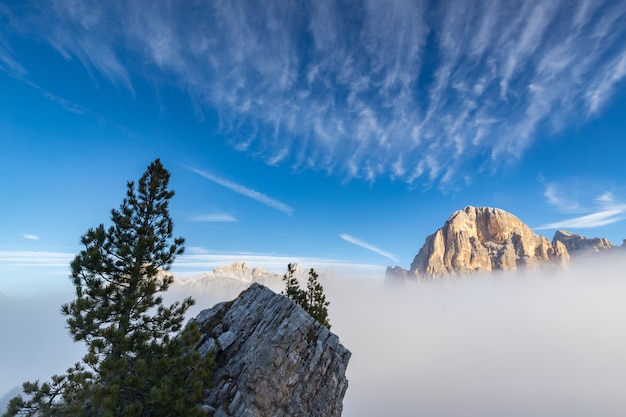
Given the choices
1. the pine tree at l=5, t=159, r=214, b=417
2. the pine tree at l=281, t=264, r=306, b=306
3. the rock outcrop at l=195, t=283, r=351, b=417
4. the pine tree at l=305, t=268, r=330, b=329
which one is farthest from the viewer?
the pine tree at l=305, t=268, r=330, b=329

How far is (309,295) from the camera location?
56375 millimetres

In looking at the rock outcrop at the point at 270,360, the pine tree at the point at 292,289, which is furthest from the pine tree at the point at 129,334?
the pine tree at the point at 292,289

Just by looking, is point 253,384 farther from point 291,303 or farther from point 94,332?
point 94,332

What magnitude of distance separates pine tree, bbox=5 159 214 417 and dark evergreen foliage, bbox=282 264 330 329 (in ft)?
102

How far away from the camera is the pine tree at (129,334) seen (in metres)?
17.6

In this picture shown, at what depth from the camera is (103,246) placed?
68.6ft

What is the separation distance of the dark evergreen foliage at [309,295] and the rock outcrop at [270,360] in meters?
21.4

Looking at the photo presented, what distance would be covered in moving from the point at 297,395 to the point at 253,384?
4.65m

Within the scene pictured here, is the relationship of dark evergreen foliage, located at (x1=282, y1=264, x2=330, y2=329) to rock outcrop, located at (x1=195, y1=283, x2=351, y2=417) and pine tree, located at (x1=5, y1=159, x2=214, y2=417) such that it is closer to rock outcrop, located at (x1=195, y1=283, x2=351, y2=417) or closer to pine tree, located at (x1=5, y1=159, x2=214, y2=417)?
rock outcrop, located at (x1=195, y1=283, x2=351, y2=417)

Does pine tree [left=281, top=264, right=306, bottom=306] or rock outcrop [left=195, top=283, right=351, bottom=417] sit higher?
pine tree [left=281, top=264, right=306, bottom=306]

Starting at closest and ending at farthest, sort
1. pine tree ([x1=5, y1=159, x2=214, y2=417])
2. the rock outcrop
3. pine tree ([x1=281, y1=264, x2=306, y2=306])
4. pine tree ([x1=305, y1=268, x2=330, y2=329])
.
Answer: pine tree ([x1=5, y1=159, x2=214, y2=417])
the rock outcrop
pine tree ([x1=281, y1=264, x2=306, y2=306])
pine tree ([x1=305, y1=268, x2=330, y2=329])

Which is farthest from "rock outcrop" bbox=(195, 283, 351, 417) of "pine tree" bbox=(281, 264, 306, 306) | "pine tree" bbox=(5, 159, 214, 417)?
"pine tree" bbox=(281, 264, 306, 306)

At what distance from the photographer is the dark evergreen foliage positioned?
176ft

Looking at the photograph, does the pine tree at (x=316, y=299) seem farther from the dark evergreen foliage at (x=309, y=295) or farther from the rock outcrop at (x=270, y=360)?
the rock outcrop at (x=270, y=360)
